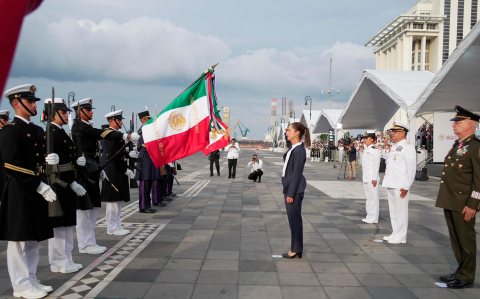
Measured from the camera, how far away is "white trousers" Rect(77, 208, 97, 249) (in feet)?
18.3

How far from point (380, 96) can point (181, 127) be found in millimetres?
22690

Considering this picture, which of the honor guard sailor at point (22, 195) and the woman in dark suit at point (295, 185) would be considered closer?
the honor guard sailor at point (22, 195)

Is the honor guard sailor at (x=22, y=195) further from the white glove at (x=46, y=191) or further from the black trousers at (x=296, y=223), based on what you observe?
the black trousers at (x=296, y=223)

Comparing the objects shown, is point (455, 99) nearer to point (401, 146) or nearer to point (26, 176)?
point (401, 146)

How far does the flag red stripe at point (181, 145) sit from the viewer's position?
6.77 m

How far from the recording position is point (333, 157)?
37688mm

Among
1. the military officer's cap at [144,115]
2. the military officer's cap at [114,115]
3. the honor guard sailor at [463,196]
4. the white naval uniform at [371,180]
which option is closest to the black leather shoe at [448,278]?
the honor guard sailor at [463,196]

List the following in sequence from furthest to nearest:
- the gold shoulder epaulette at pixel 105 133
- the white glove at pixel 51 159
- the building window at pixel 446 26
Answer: the building window at pixel 446 26 → the gold shoulder epaulette at pixel 105 133 → the white glove at pixel 51 159

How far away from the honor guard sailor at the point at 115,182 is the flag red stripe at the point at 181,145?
0.58 metres

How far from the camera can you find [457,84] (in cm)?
1694

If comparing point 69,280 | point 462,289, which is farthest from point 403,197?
→ point 69,280

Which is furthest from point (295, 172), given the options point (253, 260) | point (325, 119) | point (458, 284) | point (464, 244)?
point (325, 119)

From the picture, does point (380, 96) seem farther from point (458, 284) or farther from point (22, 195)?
point (22, 195)

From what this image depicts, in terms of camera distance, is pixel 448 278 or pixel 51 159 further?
pixel 448 278
